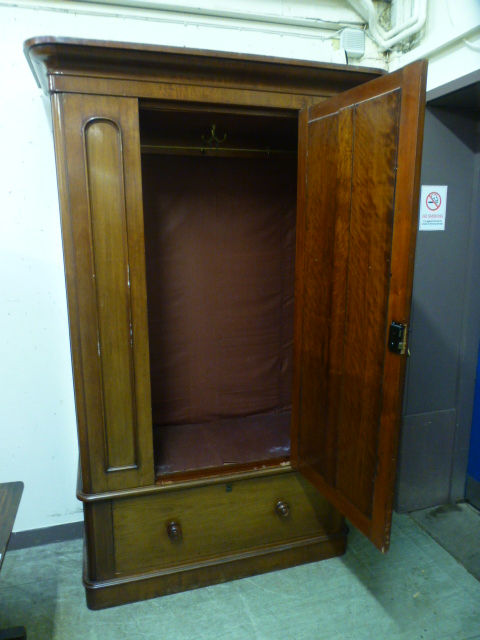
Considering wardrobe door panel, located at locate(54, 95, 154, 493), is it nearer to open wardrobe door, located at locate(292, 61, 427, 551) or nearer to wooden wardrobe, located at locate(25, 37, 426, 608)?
wooden wardrobe, located at locate(25, 37, 426, 608)

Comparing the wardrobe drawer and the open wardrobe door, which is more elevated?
the open wardrobe door

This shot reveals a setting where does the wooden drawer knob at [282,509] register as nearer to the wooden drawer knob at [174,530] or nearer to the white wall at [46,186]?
the wooden drawer knob at [174,530]

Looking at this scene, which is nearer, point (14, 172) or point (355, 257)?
point (355, 257)

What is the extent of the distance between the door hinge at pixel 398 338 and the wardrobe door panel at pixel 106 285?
0.86 metres

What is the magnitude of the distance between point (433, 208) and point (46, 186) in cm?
183

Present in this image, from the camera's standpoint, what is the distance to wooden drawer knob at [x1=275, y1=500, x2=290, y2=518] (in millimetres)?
1989

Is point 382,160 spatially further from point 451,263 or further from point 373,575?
point 373,575

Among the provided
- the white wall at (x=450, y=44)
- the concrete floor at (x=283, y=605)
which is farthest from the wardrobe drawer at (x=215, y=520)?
the white wall at (x=450, y=44)

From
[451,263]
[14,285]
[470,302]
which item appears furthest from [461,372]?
[14,285]

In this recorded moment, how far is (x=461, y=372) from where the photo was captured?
2.47m

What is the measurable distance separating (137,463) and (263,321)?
1014mm

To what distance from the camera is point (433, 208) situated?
89.1 inches

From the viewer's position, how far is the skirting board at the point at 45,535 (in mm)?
2213

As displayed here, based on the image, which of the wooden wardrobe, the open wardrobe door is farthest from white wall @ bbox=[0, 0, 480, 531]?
the open wardrobe door
